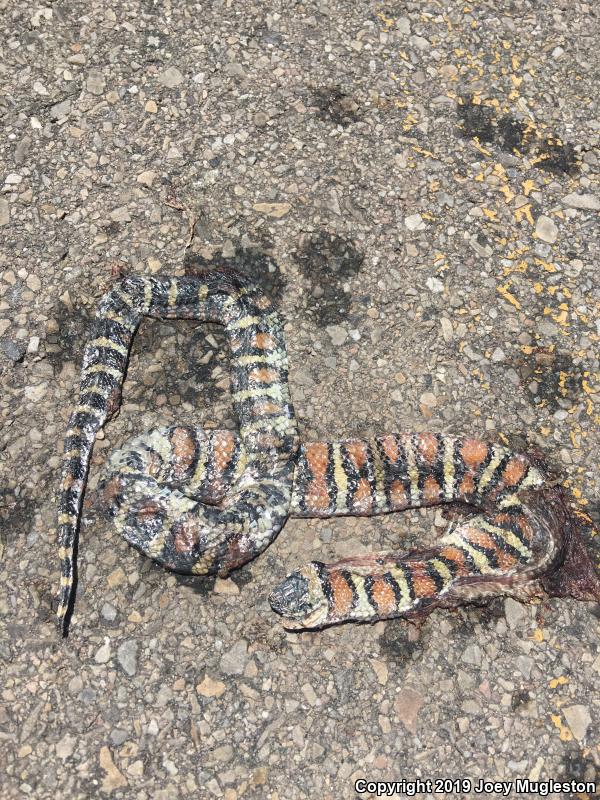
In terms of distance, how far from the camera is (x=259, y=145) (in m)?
7.75

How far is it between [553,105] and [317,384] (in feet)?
13.9

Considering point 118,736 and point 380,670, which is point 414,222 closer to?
point 380,670

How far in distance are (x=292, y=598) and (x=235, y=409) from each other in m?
1.73

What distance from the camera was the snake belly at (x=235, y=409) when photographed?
19.3 feet

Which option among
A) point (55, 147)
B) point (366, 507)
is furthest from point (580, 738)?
point (55, 147)

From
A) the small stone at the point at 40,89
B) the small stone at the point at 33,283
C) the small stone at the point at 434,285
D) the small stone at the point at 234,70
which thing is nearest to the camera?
the small stone at the point at 33,283

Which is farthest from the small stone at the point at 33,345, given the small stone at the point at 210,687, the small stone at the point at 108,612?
the small stone at the point at 210,687

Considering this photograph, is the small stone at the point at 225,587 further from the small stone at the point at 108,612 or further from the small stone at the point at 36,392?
the small stone at the point at 36,392

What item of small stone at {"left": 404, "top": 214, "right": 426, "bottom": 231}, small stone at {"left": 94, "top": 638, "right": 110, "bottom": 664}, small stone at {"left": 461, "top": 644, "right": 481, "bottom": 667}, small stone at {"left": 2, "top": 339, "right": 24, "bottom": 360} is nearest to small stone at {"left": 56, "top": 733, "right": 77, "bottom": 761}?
small stone at {"left": 94, "top": 638, "right": 110, "bottom": 664}

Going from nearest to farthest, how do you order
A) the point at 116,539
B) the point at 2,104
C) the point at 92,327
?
the point at 116,539 → the point at 92,327 → the point at 2,104

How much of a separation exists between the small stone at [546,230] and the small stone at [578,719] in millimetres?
4285

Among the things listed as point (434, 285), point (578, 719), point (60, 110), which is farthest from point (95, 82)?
point (578, 719)

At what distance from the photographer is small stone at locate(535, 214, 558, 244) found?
761 cm

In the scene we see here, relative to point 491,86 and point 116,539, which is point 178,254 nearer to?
point 116,539
